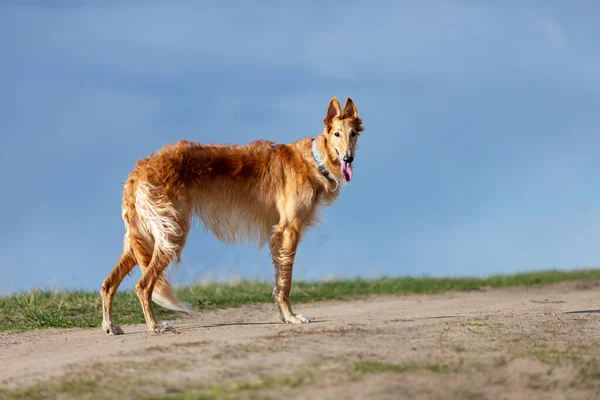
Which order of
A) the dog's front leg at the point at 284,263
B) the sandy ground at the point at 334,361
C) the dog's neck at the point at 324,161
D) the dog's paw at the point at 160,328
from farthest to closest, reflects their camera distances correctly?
the dog's neck at the point at 324,161 < the dog's front leg at the point at 284,263 < the dog's paw at the point at 160,328 < the sandy ground at the point at 334,361

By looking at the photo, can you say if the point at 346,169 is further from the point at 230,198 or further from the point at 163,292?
the point at 163,292

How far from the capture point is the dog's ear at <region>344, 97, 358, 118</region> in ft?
34.9

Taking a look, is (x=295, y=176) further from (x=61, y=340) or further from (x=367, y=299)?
(x=367, y=299)

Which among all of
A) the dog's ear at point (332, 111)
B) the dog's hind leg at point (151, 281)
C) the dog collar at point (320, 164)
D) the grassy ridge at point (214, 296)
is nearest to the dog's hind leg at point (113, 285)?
the dog's hind leg at point (151, 281)

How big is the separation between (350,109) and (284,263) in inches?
88.6

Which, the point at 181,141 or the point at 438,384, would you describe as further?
the point at 181,141

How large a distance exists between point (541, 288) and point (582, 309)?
251 inches

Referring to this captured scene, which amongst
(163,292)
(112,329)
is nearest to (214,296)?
(163,292)

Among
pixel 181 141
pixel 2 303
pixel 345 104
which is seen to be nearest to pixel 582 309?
pixel 345 104

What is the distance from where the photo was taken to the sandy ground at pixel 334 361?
622 cm

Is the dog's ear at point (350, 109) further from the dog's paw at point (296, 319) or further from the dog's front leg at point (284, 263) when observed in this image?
the dog's paw at point (296, 319)

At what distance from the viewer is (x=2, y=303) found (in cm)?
1385

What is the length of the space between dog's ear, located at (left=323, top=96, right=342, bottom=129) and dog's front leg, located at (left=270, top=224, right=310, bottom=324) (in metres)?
1.47

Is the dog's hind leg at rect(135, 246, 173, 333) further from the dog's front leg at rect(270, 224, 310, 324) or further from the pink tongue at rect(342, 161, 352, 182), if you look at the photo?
the pink tongue at rect(342, 161, 352, 182)
